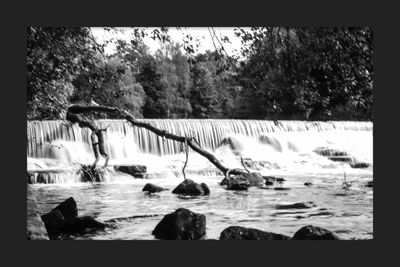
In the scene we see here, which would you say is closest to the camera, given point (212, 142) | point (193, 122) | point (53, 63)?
point (53, 63)

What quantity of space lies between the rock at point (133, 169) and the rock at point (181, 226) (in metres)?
0.71

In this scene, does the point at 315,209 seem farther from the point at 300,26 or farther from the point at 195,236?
the point at 300,26

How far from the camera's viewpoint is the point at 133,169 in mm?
6848

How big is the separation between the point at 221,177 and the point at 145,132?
109 centimetres

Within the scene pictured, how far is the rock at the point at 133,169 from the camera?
21.9ft

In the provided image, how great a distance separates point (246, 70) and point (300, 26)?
0.74 m

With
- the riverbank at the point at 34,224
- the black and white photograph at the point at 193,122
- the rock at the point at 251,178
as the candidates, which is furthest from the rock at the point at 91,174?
the rock at the point at 251,178

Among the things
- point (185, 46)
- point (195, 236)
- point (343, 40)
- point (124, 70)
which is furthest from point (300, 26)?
point (195, 236)

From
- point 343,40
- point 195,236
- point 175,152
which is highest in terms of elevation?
point 343,40

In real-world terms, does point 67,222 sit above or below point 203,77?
below

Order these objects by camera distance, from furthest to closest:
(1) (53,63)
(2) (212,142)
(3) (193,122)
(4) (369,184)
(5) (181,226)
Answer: (2) (212,142) → (3) (193,122) → (4) (369,184) → (1) (53,63) → (5) (181,226)

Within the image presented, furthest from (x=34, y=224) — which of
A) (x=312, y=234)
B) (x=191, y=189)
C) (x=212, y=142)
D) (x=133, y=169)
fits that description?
(x=312, y=234)

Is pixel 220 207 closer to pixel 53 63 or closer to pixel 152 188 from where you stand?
pixel 152 188

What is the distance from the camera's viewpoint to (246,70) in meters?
6.53
